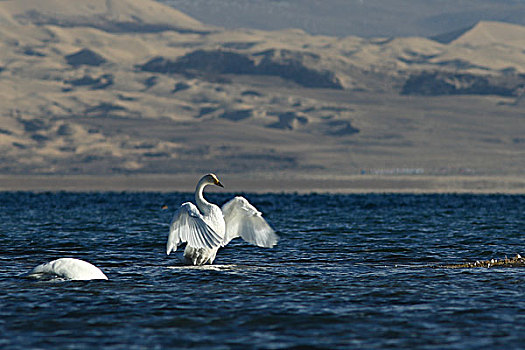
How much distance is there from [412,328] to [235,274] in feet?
27.6

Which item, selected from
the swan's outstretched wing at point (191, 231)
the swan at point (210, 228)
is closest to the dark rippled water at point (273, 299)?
the swan at point (210, 228)

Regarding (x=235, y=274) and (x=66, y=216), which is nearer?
(x=235, y=274)

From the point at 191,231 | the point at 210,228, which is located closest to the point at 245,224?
the point at 210,228

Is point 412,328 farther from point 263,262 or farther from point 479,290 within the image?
point 263,262

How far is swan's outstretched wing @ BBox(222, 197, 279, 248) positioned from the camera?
25.5 meters

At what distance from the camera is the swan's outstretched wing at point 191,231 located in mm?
23719

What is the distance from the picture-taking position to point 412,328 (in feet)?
54.2

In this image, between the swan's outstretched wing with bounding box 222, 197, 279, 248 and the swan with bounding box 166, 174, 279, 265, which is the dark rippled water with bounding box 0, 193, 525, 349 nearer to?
Answer: the swan with bounding box 166, 174, 279, 265

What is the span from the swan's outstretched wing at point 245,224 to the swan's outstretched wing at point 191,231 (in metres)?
1.71

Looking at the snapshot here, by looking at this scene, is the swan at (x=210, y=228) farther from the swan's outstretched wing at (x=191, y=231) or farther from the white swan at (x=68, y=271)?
the white swan at (x=68, y=271)

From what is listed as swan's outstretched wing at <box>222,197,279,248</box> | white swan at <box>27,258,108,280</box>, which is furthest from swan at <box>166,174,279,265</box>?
white swan at <box>27,258,108,280</box>

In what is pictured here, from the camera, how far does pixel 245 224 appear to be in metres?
25.7

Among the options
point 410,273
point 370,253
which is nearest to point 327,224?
point 370,253

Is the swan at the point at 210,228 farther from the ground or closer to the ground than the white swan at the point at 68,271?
farther from the ground
